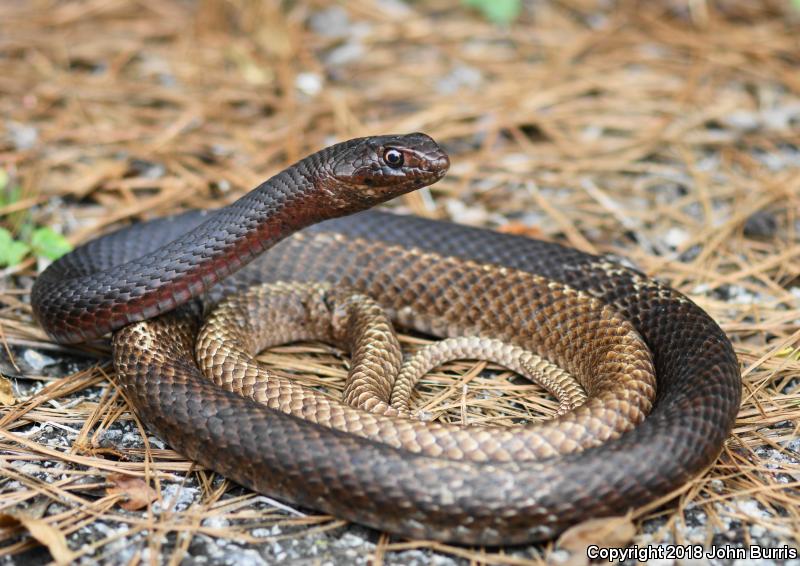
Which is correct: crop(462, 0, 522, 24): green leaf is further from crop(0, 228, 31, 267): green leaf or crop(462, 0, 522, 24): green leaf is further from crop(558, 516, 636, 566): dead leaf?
crop(558, 516, 636, 566): dead leaf

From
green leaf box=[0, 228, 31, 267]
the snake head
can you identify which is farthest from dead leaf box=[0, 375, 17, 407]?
the snake head

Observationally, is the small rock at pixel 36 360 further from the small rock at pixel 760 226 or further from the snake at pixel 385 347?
the small rock at pixel 760 226

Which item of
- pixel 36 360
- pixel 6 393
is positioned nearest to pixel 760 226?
pixel 36 360

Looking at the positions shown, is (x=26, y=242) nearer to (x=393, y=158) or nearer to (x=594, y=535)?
(x=393, y=158)

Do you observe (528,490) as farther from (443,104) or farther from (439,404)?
(443,104)

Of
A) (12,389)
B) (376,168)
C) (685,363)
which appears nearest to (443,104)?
(376,168)

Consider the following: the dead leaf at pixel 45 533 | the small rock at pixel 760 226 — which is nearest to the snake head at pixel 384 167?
the dead leaf at pixel 45 533
